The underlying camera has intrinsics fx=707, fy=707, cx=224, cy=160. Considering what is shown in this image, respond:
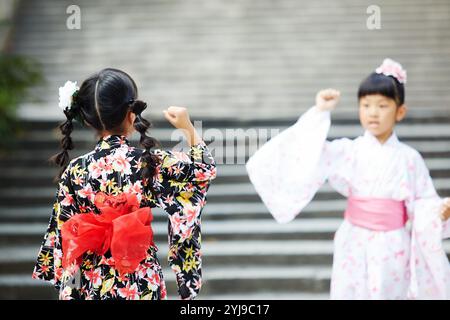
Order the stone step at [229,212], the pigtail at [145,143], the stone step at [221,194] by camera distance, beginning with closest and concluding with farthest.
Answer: the pigtail at [145,143], the stone step at [229,212], the stone step at [221,194]

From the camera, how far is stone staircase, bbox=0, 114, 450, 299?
211 inches

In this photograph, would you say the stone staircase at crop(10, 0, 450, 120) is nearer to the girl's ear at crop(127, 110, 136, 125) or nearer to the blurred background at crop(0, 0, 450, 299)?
the blurred background at crop(0, 0, 450, 299)

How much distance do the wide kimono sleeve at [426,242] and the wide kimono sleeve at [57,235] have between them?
1.77 m

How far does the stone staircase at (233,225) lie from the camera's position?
17.5 feet

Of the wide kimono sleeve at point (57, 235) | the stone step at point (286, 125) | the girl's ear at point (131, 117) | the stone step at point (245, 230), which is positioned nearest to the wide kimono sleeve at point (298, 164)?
the girl's ear at point (131, 117)

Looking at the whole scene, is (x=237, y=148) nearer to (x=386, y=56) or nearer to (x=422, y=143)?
(x=422, y=143)

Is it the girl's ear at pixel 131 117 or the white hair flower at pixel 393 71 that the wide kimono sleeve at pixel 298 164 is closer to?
the white hair flower at pixel 393 71

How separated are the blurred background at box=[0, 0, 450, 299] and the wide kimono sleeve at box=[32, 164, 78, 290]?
6.94 feet

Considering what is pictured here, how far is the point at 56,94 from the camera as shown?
24.8 ft

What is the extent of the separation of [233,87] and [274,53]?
31.2 inches

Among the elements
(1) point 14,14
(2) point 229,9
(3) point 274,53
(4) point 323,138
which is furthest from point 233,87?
(4) point 323,138

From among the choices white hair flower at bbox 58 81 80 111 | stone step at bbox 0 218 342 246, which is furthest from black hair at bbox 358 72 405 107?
stone step at bbox 0 218 342 246

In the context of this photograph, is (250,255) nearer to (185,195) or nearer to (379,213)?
(379,213)

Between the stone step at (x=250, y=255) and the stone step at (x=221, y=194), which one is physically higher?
the stone step at (x=221, y=194)
